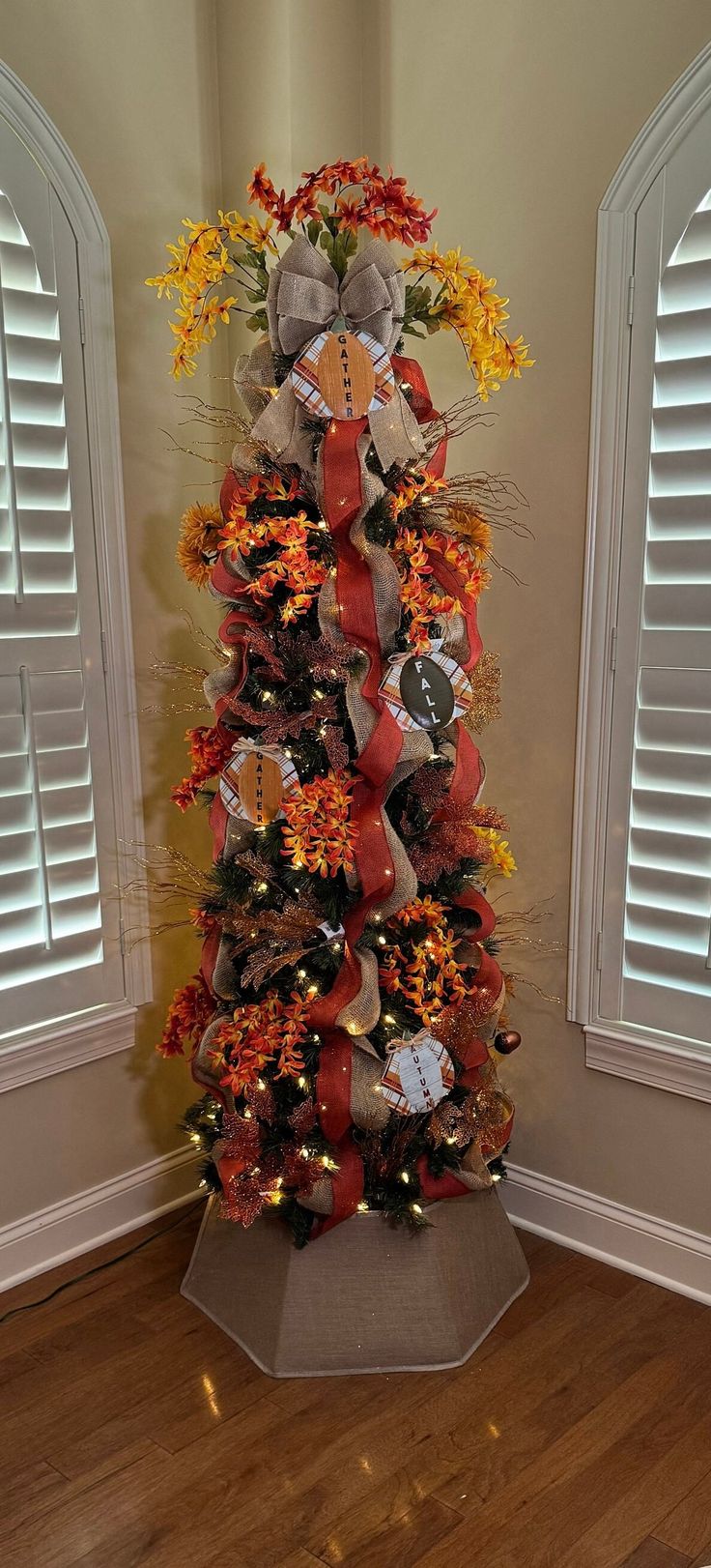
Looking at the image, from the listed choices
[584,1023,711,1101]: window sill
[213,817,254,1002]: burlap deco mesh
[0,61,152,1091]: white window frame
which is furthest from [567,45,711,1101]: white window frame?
[0,61,152,1091]: white window frame

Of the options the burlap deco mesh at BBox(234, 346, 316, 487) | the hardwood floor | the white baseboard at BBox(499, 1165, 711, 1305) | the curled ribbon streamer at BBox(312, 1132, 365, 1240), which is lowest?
the hardwood floor

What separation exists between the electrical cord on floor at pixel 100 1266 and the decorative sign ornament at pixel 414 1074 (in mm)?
825

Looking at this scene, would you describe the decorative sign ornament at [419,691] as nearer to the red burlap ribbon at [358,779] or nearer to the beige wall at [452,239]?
the red burlap ribbon at [358,779]

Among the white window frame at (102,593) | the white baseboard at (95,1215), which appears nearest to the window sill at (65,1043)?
the white window frame at (102,593)

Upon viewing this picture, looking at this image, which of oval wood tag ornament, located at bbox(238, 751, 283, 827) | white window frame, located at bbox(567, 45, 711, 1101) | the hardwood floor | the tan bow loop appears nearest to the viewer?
the hardwood floor

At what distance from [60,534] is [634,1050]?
1486 millimetres

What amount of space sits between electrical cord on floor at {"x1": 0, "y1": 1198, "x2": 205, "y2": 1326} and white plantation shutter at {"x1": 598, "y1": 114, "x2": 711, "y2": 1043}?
1067 millimetres

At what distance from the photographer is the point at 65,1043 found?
225cm

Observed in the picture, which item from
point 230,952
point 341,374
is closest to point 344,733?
point 230,952

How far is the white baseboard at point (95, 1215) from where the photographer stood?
7.36ft

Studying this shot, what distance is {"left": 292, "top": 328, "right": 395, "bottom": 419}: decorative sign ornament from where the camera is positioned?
1.76 meters

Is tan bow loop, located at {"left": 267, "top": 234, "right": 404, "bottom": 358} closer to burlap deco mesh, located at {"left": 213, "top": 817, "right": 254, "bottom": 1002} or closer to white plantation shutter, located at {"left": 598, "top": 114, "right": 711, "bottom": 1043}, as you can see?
white plantation shutter, located at {"left": 598, "top": 114, "right": 711, "bottom": 1043}

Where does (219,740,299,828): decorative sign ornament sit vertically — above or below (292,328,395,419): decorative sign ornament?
below

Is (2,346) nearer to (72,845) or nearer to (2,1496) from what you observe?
(72,845)
